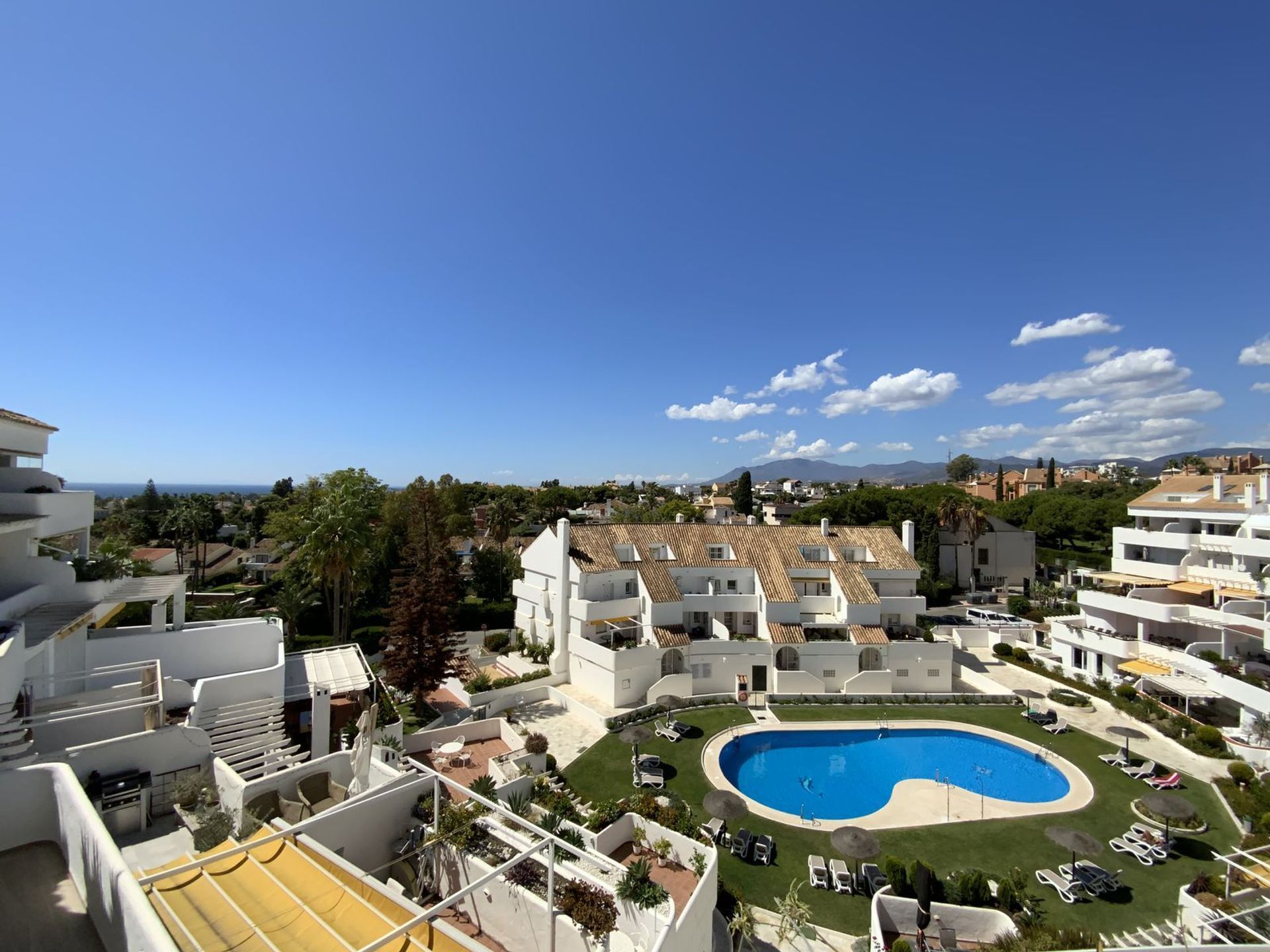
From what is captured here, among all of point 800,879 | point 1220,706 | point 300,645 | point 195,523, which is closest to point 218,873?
point 800,879

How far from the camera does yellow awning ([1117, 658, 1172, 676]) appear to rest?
97.9 feet

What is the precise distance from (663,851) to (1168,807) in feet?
57.4

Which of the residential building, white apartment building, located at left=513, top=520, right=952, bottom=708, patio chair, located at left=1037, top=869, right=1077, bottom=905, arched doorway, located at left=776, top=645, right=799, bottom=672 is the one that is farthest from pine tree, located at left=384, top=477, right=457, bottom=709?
the residential building

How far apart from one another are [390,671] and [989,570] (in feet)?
202

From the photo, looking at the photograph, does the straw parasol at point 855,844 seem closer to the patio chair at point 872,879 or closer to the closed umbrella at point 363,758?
the patio chair at point 872,879

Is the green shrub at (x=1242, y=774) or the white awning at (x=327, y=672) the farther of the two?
the green shrub at (x=1242, y=774)

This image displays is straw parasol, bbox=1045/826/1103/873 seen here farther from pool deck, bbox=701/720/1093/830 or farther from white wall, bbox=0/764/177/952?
white wall, bbox=0/764/177/952

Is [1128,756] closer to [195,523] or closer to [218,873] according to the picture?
[218,873]

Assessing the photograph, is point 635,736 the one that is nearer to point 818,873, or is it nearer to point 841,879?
point 818,873

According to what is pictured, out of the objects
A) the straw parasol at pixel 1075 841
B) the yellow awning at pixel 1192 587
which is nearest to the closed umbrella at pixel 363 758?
the straw parasol at pixel 1075 841

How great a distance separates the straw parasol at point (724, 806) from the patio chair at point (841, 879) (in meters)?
3.07

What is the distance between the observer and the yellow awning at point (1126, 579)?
33.9 m

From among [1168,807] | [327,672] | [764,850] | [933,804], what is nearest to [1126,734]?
[1168,807]

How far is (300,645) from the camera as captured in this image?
122ft
